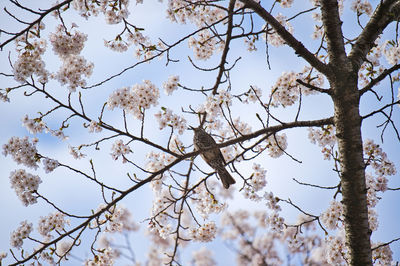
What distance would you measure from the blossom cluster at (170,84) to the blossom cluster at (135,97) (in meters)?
0.14

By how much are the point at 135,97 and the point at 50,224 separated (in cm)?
194

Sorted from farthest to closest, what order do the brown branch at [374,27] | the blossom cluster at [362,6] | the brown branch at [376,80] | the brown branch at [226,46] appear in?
the blossom cluster at [362,6] < the brown branch at [226,46] < the brown branch at [374,27] < the brown branch at [376,80]

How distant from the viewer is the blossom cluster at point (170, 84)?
14.4 feet

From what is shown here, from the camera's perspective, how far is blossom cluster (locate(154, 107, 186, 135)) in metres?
3.98

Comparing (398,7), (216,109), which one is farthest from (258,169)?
(398,7)

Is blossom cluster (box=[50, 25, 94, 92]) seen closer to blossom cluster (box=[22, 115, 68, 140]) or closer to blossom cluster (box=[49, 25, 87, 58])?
blossom cluster (box=[49, 25, 87, 58])

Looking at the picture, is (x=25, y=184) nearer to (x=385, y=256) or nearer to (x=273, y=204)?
(x=273, y=204)

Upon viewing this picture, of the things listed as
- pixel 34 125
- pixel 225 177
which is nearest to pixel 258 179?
pixel 225 177

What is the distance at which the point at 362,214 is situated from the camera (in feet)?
10.5

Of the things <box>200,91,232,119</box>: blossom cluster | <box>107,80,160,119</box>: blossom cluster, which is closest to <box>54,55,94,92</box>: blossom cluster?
<box>107,80,160,119</box>: blossom cluster

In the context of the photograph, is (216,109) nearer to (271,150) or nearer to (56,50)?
(271,150)

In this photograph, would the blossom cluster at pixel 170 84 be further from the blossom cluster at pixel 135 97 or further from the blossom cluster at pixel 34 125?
the blossom cluster at pixel 34 125

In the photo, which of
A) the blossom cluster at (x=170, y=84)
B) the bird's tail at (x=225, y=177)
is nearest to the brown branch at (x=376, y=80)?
the blossom cluster at (x=170, y=84)

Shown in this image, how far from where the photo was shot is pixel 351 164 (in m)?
3.29
